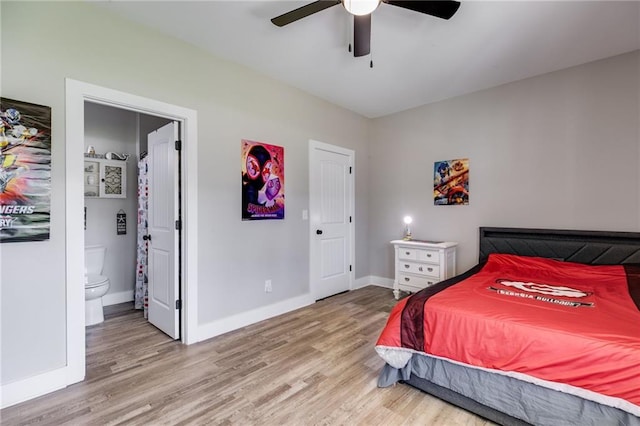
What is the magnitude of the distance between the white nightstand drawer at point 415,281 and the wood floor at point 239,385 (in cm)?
100

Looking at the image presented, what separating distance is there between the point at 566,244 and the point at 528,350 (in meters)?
2.11

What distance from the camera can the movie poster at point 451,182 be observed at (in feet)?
12.4

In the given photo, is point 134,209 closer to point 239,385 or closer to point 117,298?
point 117,298

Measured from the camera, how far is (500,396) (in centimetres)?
162

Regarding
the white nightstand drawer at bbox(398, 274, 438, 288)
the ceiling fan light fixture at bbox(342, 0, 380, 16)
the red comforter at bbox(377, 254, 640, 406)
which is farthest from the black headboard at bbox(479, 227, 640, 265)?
the ceiling fan light fixture at bbox(342, 0, 380, 16)

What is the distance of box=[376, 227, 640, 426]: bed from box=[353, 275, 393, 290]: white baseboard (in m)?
1.96

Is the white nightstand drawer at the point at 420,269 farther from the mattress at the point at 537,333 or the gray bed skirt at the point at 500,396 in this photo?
the gray bed skirt at the point at 500,396

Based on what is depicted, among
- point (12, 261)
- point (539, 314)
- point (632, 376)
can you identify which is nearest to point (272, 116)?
point (12, 261)

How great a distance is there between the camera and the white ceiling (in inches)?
85.6

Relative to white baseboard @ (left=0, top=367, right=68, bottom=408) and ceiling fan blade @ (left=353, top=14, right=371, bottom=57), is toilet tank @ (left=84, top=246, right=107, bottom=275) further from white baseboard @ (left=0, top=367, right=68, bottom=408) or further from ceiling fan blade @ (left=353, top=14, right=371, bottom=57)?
ceiling fan blade @ (left=353, top=14, right=371, bottom=57)

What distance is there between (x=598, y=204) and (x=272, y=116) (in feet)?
11.3

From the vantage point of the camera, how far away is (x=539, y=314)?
1.71m

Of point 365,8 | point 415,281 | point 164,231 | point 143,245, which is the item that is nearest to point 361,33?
point 365,8

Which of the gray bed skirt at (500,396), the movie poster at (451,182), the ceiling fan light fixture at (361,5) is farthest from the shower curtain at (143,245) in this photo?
the movie poster at (451,182)
